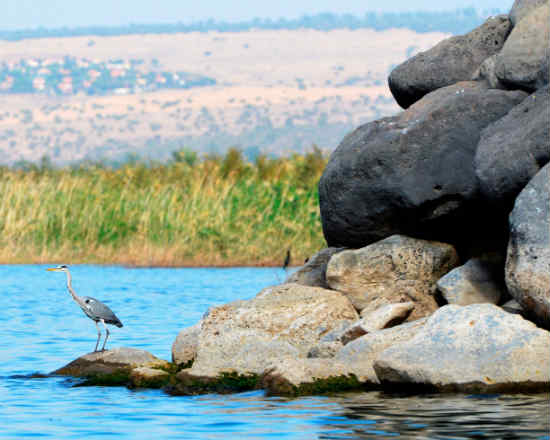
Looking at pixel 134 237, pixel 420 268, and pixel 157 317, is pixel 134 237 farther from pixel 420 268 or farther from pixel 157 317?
pixel 420 268

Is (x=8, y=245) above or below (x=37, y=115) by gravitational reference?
below

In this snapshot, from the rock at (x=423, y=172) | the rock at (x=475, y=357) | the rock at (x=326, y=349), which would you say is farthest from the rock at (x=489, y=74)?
the rock at (x=326, y=349)

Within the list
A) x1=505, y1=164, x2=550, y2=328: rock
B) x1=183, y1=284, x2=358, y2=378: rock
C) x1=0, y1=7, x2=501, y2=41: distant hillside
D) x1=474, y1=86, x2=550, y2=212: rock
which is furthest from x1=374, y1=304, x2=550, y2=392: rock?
x1=0, y1=7, x2=501, y2=41: distant hillside

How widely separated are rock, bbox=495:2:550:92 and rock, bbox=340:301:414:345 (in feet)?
9.42

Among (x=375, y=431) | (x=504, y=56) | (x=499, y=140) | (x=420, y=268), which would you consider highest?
(x=504, y=56)

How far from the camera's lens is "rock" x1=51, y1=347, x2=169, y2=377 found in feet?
43.8

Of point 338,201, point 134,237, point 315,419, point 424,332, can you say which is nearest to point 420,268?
point 338,201

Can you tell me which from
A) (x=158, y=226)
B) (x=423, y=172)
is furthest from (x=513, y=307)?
(x=158, y=226)

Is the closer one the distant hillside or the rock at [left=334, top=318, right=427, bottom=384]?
the rock at [left=334, top=318, right=427, bottom=384]

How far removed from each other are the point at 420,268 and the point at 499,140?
1984 millimetres

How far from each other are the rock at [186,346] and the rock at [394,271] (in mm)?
1733

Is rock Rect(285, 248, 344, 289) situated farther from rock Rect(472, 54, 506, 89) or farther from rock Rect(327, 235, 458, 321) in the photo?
rock Rect(472, 54, 506, 89)

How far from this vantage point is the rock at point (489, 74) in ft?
47.6

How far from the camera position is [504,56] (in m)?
14.2
